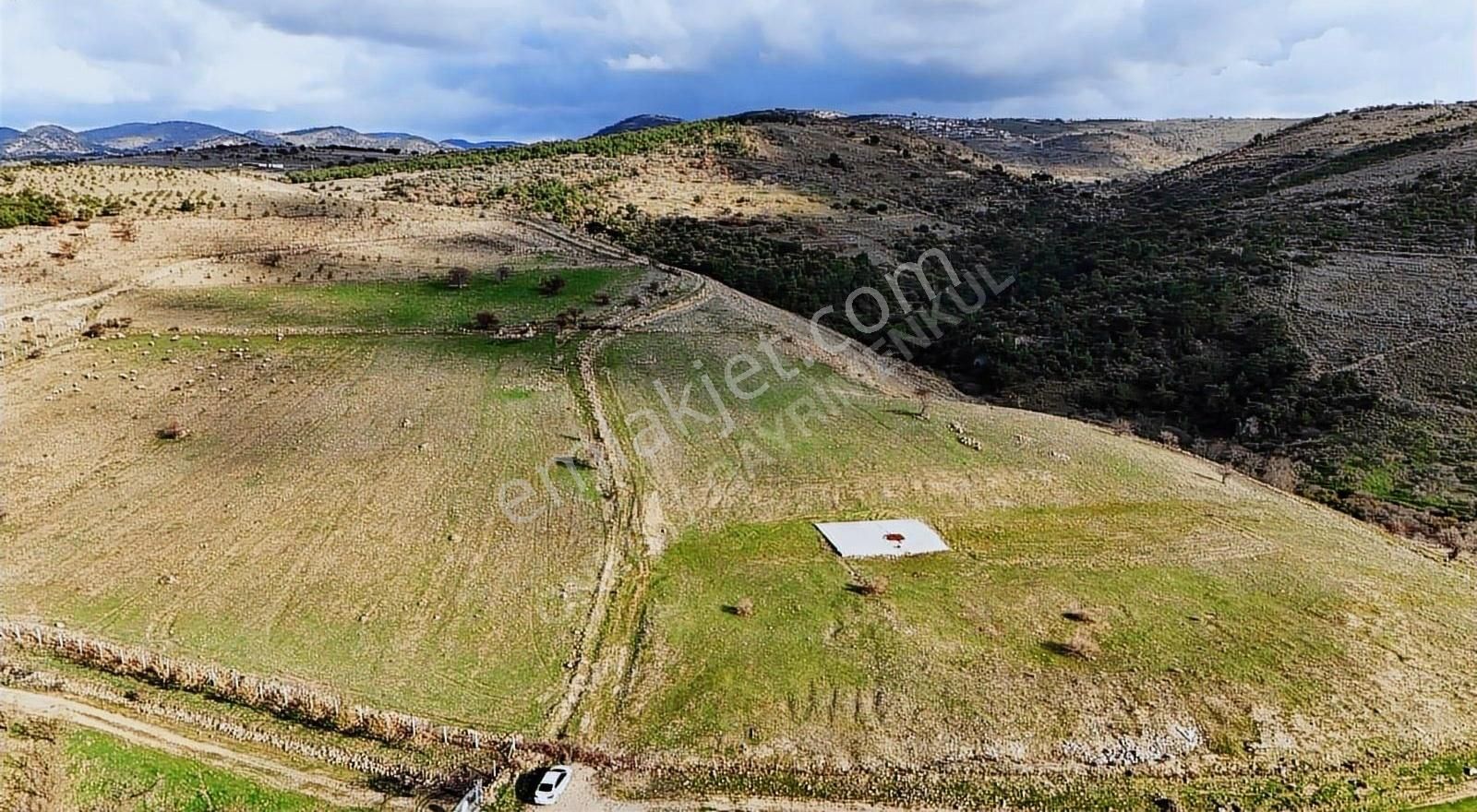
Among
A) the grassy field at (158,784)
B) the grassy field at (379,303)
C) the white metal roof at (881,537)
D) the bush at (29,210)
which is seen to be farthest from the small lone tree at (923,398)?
the bush at (29,210)

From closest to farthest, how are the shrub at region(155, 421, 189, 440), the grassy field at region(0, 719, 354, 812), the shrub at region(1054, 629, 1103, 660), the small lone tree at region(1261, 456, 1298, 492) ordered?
the grassy field at region(0, 719, 354, 812) → the shrub at region(1054, 629, 1103, 660) → the shrub at region(155, 421, 189, 440) → the small lone tree at region(1261, 456, 1298, 492)

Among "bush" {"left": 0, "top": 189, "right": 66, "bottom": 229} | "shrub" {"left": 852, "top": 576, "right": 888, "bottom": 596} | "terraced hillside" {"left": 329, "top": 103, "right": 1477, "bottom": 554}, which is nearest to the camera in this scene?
"shrub" {"left": 852, "top": 576, "right": 888, "bottom": 596}

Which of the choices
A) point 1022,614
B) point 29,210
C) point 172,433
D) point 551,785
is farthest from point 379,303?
point 1022,614

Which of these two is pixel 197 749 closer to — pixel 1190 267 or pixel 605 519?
pixel 605 519

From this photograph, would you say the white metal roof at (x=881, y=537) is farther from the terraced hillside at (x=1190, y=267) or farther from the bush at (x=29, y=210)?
the bush at (x=29, y=210)

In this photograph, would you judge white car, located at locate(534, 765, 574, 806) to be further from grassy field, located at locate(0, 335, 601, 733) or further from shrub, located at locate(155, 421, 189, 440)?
shrub, located at locate(155, 421, 189, 440)

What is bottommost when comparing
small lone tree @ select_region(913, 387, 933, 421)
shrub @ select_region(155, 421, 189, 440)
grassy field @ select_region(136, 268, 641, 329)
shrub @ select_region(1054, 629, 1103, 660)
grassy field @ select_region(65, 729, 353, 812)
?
grassy field @ select_region(65, 729, 353, 812)

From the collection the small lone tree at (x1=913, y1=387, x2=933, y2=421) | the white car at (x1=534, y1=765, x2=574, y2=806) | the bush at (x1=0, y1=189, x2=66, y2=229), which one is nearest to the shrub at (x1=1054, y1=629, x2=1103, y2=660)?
the white car at (x1=534, y1=765, x2=574, y2=806)
